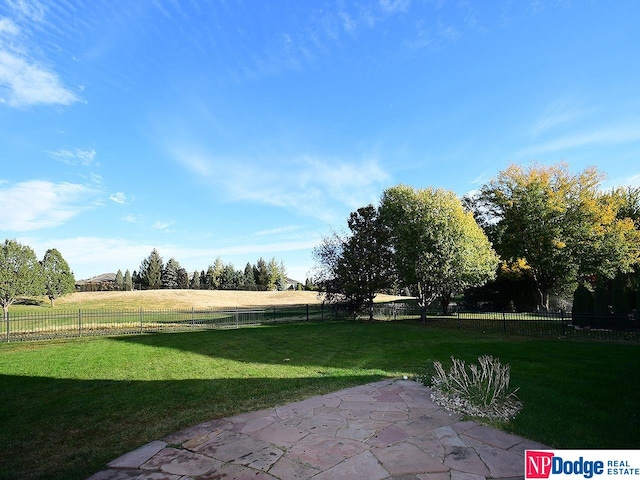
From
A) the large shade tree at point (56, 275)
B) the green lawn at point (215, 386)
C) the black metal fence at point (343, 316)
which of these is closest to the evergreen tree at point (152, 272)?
the large shade tree at point (56, 275)

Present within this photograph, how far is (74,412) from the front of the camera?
224 inches

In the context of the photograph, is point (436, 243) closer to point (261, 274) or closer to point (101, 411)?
point (101, 411)

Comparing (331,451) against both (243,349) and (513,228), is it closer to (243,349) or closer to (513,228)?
(243,349)

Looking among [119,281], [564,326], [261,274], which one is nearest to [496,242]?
[564,326]

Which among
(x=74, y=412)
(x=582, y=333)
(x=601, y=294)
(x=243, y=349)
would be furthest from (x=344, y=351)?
(x=601, y=294)

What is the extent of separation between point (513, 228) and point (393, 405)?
25728 mm

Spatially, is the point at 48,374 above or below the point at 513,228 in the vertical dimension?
below

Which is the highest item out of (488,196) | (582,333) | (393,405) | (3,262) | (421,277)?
(488,196)

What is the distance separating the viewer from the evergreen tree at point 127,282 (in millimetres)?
70688

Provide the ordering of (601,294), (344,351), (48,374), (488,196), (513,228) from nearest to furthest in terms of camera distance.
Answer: (48,374), (344,351), (601,294), (513,228), (488,196)

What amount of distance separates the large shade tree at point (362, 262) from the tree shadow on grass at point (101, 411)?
15906mm

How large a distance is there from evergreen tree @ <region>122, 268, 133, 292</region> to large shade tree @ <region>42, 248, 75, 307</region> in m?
23.5

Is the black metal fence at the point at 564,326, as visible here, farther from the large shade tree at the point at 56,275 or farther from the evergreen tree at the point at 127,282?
the evergreen tree at the point at 127,282

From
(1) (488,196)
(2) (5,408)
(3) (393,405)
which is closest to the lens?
(3) (393,405)
